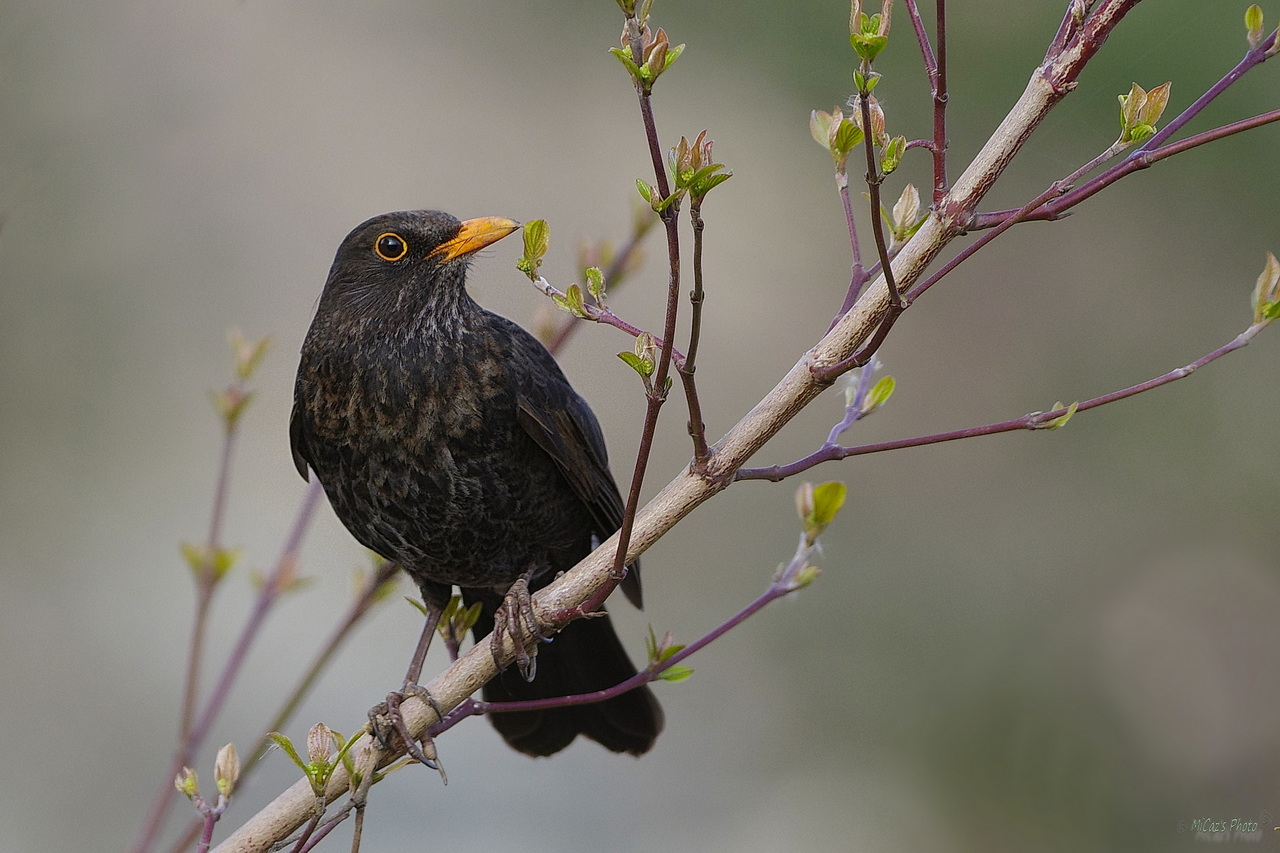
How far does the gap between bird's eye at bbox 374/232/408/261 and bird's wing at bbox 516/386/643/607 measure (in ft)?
1.79

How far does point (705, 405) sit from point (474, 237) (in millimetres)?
2934

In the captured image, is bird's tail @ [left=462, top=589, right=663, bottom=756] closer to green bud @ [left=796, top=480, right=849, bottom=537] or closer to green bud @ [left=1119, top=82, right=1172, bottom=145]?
green bud @ [left=796, top=480, right=849, bottom=537]

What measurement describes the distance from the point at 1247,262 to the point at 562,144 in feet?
11.5

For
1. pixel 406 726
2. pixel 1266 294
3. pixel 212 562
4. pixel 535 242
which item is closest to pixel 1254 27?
pixel 1266 294

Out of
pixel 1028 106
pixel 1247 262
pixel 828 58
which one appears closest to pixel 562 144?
pixel 828 58

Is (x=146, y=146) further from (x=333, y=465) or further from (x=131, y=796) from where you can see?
(x=333, y=465)

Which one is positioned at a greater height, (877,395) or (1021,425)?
(877,395)

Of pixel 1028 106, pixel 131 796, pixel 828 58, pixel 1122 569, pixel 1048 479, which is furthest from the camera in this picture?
pixel 828 58

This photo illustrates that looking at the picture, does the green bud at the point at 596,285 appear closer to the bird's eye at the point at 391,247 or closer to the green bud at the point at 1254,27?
the green bud at the point at 1254,27

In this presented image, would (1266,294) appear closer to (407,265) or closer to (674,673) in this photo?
(674,673)

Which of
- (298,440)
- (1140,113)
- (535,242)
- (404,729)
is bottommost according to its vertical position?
(404,729)

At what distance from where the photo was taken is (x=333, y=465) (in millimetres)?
3092

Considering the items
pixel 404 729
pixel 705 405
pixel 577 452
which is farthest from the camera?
pixel 705 405

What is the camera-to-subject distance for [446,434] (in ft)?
9.80
